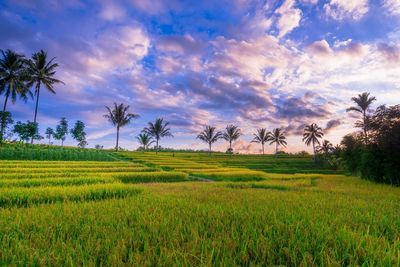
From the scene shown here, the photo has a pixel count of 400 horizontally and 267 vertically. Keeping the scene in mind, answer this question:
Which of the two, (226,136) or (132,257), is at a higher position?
(226,136)

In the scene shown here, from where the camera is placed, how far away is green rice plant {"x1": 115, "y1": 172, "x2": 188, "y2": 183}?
18000 millimetres

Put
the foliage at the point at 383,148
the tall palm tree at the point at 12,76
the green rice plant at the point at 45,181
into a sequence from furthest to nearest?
the tall palm tree at the point at 12,76, the foliage at the point at 383,148, the green rice plant at the point at 45,181

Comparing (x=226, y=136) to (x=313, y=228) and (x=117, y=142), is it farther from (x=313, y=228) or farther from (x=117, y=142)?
(x=313, y=228)

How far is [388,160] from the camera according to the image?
1816cm

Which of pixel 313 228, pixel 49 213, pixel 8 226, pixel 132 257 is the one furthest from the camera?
pixel 49 213

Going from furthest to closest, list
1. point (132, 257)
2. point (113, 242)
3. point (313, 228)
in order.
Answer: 1. point (313, 228)
2. point (113, 242)
3. point (132, 257)

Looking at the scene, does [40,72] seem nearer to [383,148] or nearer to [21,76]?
[21,76]

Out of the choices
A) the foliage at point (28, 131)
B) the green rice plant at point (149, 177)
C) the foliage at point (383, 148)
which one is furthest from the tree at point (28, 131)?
the foliage at point (383, 148)

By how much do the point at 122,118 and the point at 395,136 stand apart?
51.1 meters

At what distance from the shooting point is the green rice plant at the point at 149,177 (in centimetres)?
1800

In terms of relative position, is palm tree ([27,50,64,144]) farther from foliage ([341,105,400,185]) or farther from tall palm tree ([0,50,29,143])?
foliage ([341,105,400,185])

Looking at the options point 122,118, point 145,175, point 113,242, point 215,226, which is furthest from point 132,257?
point 122,118

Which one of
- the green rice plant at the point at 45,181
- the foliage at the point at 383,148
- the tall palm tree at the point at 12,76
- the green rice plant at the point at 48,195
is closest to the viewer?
the green rice plant at the point at 48,195

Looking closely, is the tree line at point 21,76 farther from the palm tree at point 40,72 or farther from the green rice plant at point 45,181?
the green rice plant at point 45,181
